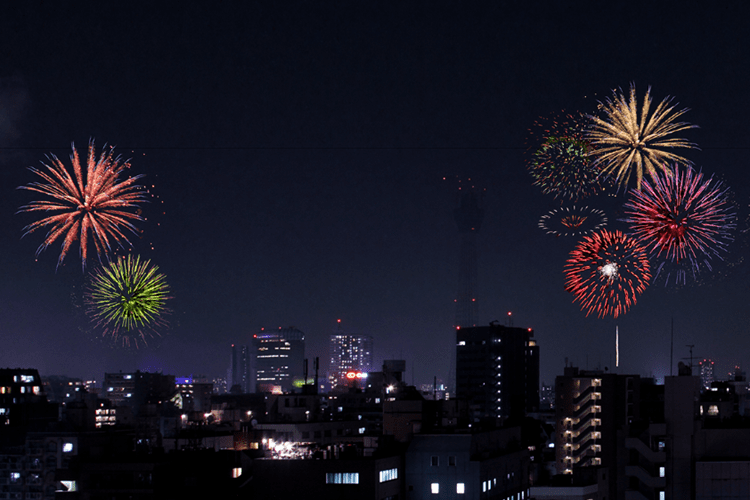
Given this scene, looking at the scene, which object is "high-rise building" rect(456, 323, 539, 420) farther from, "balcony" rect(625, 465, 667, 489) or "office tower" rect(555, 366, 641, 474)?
"balcony" rect(625, 465, 667, 489)

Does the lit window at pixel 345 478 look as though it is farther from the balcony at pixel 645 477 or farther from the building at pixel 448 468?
the balcony at pixel 645 477

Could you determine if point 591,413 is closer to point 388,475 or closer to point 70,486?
point 388,475

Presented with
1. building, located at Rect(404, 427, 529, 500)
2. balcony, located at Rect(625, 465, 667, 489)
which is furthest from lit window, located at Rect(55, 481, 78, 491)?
balcony, located at Rect(625, 465, 667, 489)

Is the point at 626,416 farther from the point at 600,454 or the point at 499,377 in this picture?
the point at 499,377

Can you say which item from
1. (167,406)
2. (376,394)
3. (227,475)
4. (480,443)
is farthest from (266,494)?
(167,406)

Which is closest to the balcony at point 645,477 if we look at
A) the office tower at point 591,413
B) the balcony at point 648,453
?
the balcony at point 648,453

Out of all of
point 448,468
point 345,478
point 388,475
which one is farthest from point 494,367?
point 345,478
